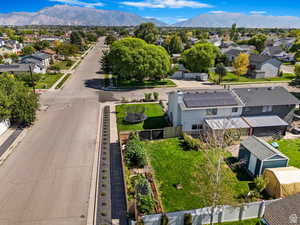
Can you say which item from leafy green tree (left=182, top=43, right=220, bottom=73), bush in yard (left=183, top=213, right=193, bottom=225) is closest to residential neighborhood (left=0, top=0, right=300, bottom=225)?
bush in yard (left=183, top=213, right=193, bottom=225)

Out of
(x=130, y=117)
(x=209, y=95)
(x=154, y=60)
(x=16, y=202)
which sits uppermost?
(x=154, y=60)

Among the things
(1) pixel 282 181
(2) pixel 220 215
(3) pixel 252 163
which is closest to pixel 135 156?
(2) pixel 220 215

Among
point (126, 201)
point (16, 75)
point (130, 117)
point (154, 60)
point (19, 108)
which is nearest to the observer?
point (126, 201)

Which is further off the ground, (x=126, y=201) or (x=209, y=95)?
(x=209, y=95)

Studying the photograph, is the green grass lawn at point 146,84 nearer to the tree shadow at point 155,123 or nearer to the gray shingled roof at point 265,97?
the tree shadow at point 155,123

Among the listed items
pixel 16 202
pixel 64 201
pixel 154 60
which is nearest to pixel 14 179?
pixel 16 202

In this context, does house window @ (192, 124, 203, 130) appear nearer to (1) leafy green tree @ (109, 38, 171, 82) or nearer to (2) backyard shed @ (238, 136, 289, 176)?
(2) backyard shed @ (238, 136, 289, 176)

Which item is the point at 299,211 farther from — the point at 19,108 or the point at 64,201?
the point at 19,108

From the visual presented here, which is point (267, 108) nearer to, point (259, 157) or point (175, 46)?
point (259, 157)
